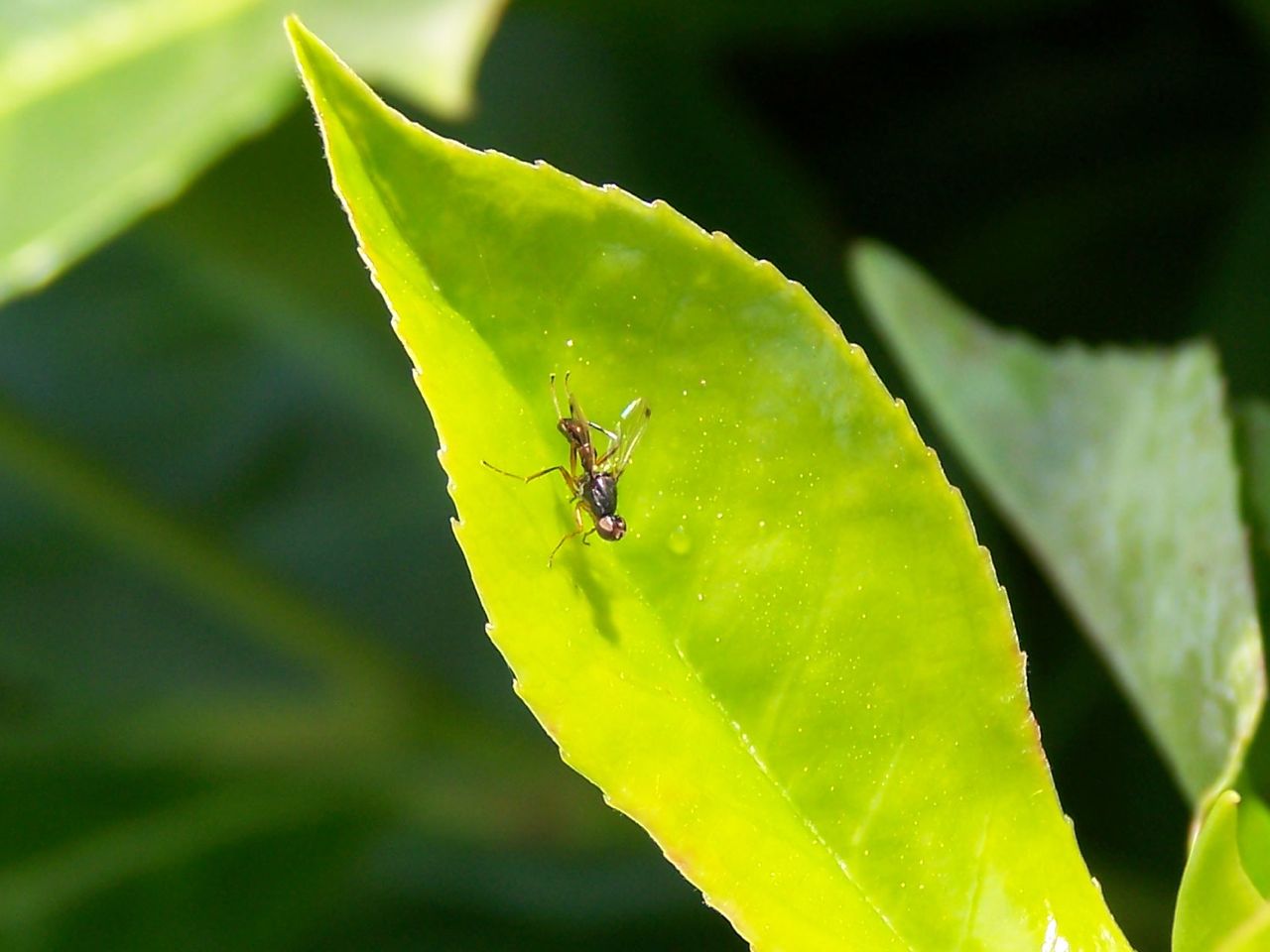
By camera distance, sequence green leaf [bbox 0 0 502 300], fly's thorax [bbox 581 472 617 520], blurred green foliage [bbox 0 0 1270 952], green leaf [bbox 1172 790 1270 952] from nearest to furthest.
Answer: green leaf [bbox 1172 790 1270 952] < fly's thorax [bbox 581 472 617 520] < green leaf [bbox 0 0 502 300] < blurred green foliage [bbox 0 0 1270 952]

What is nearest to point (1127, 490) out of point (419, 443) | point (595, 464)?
point (595, 464)

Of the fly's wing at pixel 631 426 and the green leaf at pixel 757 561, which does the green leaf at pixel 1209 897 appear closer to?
the green leaf at pixel 757 561

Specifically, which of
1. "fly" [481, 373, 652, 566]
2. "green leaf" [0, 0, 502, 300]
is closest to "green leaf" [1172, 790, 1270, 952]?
"fly" [481, 373, 652, 566]

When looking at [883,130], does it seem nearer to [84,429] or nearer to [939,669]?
[84,429]

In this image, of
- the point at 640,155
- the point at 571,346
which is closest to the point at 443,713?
the point at 640,155

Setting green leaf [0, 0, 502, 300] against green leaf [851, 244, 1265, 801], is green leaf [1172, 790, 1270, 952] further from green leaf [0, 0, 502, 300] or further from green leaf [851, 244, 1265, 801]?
green leaf [0, 0, 502, 300]

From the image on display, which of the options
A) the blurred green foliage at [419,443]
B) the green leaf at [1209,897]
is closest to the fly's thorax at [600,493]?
the green leaf at [1209,897]
